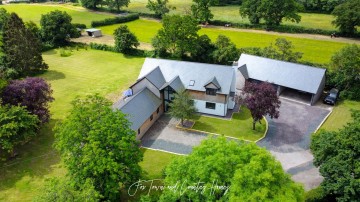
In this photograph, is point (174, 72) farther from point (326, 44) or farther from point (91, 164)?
point (326, 44)

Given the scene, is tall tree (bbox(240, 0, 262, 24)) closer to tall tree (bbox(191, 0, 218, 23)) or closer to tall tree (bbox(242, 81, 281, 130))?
tall tree (bbox(191, 0, 218, 23))

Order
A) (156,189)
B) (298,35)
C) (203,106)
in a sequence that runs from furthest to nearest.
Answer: (298,35), (203,106), (156,189)

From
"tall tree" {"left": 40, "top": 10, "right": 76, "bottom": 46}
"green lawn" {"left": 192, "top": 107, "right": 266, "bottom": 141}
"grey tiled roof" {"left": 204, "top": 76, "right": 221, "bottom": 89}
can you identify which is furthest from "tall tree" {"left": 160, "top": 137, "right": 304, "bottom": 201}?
"tall tree" {"left": 40, "top": 10, "right": 76, "bottom": 46}

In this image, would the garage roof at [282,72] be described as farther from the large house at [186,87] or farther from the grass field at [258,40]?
the grass field at [258,40]

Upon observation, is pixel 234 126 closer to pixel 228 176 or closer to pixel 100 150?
pixel 228 176

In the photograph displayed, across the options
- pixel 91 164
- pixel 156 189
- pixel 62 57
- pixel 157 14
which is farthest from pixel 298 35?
pixel 91 164

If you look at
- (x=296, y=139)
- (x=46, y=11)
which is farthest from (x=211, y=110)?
(x=46, y=11)

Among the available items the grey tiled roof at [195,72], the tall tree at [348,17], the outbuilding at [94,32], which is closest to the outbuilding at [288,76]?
the grey tiled roof at [195,72]
